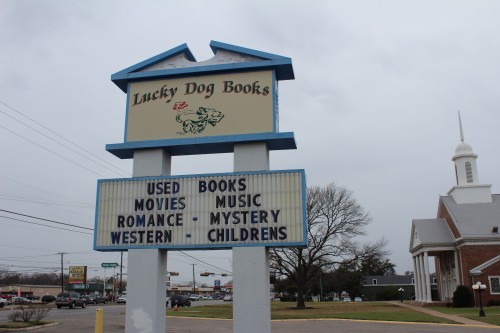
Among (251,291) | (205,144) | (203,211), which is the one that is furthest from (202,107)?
(251,291)

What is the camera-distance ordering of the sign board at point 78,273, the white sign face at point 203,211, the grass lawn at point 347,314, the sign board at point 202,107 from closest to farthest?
1. the white sign face at point 203,211
2. the sign board at point 202,107
3. the grass lawn at point 347,314
4. the sign board at point 78,273

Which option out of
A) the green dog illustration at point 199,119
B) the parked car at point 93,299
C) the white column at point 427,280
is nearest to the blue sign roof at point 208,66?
the green dog illustration at point 199,119

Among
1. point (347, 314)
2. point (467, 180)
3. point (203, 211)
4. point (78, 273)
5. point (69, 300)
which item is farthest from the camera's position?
point (78, 273)

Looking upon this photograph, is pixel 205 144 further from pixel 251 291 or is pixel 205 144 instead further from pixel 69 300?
pixel 69 300

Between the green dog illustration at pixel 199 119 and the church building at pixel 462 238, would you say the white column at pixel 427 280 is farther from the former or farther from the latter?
the green dog illustration at pixel 199 119

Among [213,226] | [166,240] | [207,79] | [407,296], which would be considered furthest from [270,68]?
[407,296]

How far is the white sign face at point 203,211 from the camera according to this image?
35.9 ft

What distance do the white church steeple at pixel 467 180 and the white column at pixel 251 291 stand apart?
40.7 m

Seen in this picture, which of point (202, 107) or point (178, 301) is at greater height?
point (202, 107)

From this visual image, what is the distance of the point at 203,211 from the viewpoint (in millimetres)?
11375

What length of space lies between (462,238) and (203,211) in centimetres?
3524

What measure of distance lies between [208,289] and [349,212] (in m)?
157

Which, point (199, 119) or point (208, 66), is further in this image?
point (208, 66)

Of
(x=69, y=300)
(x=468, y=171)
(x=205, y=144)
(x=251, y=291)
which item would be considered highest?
(x=468, y=171)
